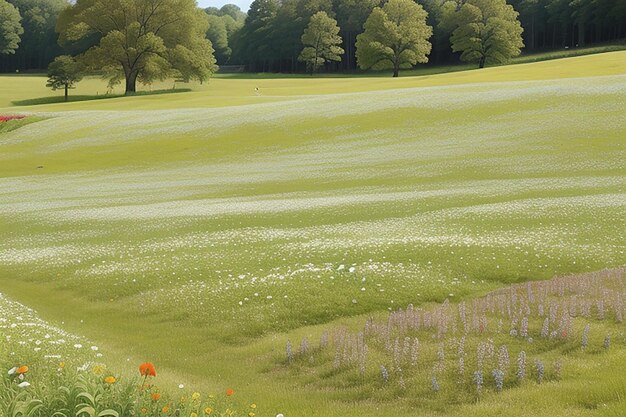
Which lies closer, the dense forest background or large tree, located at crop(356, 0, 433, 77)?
large tree, located at crop(356, 0, 433, 77)

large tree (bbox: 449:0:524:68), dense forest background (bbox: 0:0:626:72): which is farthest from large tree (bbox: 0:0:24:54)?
large tree (bbox: 449:0:524:68)

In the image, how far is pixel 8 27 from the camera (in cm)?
16738

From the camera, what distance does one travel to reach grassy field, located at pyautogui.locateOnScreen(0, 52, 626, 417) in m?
15.3

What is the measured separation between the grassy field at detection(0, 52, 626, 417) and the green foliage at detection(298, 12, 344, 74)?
9796cm

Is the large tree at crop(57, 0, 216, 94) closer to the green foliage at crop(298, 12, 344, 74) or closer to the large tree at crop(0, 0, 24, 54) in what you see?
the green foliage at crop(298, 12, 344, 74)

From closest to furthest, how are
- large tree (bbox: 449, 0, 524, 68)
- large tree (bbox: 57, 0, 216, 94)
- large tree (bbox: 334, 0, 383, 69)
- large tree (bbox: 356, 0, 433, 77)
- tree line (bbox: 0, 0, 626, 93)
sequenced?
large tree (bbox: 57, 0, 216, 94) → tree line (bbox: 0, 0, 626, 93) → large tree (bbox: 449, 0, 524, 68) → large tree (bbox: 356, 0, 433, 77) → large tree (bbox: 334, 0, 383, 69)

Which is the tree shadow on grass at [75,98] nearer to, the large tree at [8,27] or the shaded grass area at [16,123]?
→ the shaded grass area at [16,123]

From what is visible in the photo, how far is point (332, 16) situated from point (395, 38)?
173ft

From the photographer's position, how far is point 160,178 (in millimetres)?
47625

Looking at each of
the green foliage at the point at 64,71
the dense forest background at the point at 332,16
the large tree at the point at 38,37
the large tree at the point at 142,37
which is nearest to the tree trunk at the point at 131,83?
the large tree at the point at 142,37

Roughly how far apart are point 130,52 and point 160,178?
61974 mm

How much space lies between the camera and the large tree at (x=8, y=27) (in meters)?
166

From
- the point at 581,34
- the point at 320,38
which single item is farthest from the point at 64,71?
the point at 581,34

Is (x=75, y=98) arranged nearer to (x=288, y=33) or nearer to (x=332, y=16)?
(x=288, y=33)
